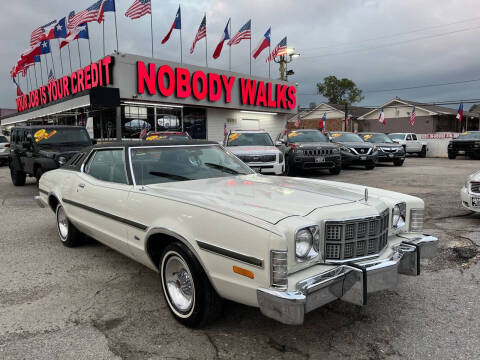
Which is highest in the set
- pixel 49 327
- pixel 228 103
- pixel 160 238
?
pixel 228 103

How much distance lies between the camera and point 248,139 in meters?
11.8

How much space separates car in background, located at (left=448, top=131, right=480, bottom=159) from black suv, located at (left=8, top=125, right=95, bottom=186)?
19223 millimetres

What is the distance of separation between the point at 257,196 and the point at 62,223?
327 cm

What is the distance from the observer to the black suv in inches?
356

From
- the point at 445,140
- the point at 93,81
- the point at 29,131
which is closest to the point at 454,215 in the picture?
the point at 29,131

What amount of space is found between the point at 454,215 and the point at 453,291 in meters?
3.44

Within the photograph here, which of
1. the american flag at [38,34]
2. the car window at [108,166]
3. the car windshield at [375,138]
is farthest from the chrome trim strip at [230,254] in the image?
the american flag at [38,34]

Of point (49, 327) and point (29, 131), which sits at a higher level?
point (29, 131)

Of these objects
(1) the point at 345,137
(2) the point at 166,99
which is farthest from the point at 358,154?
(2) the point at 166,99

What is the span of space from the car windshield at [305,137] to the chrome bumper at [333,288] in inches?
412

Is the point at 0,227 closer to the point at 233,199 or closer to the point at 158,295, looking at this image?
the point at 158,295

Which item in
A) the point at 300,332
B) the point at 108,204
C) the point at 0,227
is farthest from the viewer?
the point at 0,227

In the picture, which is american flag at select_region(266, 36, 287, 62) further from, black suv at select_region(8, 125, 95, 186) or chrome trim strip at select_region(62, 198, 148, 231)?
chrome trim strip at select_region(62, 198, 148, 231)

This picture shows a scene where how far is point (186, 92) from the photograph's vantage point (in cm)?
1991
